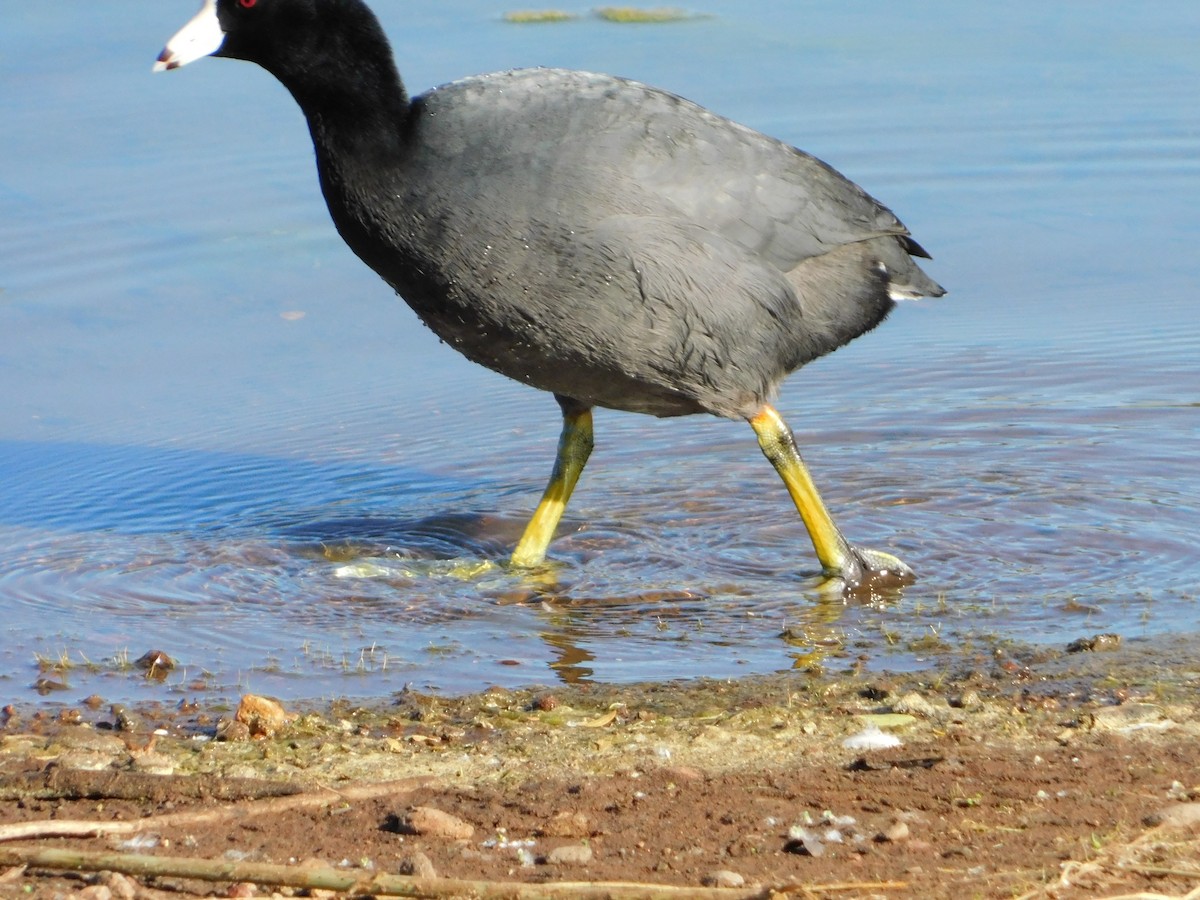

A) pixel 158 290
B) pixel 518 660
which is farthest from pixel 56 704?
pixel 158 290

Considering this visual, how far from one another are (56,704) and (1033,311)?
16.1ft

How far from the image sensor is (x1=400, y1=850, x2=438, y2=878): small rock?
2.66 m

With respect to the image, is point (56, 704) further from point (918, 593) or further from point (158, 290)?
point (158, 290)

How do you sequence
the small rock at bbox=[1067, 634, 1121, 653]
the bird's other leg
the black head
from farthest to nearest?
the bird's other leg < the black head < the small rock at bbox=[1067, 634, 1121, 653]

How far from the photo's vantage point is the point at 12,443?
6.57 metres

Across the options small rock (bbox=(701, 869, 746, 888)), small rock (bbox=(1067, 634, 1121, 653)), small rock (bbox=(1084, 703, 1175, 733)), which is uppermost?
small rock (bbox=(701, 869, 746, 888))

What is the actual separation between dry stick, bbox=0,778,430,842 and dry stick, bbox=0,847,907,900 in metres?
0.18

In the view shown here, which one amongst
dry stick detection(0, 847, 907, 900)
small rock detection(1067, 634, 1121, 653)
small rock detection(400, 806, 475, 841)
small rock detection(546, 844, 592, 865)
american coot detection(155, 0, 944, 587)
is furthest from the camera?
american coot detection(155, 0, 944, 587)

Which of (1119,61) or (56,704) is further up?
(1119,61)

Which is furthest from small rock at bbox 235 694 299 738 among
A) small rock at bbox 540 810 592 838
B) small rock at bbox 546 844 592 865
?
small rock at bbox 546 844 592 865

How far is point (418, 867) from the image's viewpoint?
2.68 m

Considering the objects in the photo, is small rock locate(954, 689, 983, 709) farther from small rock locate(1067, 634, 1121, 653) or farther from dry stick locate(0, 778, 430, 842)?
dry stick locate(0, 778, 430, 842)

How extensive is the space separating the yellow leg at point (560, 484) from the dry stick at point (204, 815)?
193 centimetres

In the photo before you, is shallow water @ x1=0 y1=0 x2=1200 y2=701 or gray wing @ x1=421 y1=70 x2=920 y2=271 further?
shallow water @ x1=0 y1=0 x2=1200 y2=701
